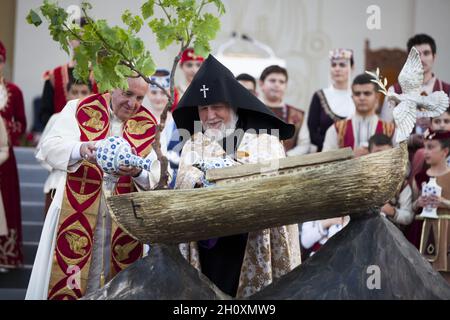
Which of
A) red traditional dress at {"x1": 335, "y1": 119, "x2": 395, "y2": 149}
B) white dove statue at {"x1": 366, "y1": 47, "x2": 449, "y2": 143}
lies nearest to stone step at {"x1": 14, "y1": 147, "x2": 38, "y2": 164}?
red traditional dress at {"x1": 335, "y1": 119, "x2": 395, "y2": 149}

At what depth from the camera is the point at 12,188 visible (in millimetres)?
9836

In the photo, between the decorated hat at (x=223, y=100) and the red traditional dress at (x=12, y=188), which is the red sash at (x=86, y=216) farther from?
the red traditional dress at (x=12, y=188)

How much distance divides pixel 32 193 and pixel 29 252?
55.7 inches

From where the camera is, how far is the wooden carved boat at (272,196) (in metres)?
4.93

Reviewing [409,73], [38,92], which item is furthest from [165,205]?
[38,92]

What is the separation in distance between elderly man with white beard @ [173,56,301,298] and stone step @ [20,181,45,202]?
5.58 meters

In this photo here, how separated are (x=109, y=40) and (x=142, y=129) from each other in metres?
1.45

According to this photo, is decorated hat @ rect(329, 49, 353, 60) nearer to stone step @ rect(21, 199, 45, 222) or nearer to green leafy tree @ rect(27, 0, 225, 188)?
stone step @ rect(21, 199, 45, 222)

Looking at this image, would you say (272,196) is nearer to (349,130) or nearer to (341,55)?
(349,130)

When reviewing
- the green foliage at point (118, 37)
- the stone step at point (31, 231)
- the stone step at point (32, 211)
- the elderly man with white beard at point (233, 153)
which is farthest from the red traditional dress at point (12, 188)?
the green foliage at point (118, 37)

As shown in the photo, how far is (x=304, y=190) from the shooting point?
4.93 metres

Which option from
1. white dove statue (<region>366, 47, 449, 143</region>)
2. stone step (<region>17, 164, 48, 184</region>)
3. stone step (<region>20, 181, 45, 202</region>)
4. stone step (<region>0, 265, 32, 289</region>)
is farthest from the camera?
stone step (<region>17, 164, 48, 184</region>)

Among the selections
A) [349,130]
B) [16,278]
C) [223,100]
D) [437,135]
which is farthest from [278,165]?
[16,278]

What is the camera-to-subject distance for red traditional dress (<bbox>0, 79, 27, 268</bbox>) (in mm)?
9613
